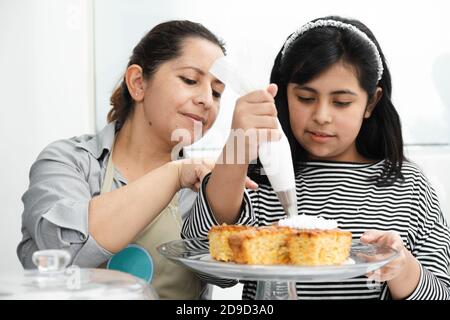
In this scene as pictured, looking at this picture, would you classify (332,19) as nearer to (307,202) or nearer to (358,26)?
(358,26)

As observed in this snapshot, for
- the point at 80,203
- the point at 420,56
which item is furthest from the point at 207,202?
the point at 420,56

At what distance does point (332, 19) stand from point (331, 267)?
544 millimetres

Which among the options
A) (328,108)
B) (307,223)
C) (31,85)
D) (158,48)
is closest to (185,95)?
(158,48)

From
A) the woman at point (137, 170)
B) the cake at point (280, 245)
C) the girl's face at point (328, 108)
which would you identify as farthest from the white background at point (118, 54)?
the cake at point (280, 245)

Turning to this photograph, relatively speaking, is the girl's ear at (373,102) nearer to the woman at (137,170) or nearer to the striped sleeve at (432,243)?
the striped sleeve at (432,243)

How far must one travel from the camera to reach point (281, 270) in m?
0.60

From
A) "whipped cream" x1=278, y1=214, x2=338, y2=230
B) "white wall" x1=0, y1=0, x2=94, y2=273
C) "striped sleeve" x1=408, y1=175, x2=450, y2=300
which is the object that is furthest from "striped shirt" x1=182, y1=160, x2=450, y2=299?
"white wall" x1=0, y1=0, x2=94, y2=273

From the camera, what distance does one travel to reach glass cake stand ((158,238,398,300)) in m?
0.61

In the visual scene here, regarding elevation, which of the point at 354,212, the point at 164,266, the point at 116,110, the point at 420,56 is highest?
the point at 420,56

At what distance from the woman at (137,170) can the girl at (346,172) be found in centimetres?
10

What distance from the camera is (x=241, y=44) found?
1.57m

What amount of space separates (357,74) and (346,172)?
0.18 metres

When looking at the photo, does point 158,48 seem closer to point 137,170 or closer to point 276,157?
point 137,170

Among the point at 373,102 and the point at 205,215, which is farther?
the point at 373,102
